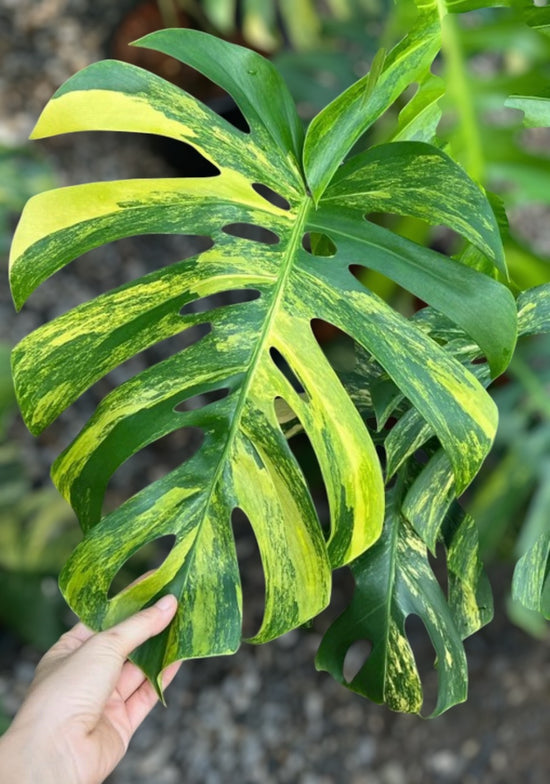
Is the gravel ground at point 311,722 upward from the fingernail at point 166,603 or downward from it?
downward

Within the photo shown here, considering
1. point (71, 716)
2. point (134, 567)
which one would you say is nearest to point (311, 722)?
point (134, 567)

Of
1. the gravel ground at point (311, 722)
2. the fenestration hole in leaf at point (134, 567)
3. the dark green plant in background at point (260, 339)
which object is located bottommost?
the gravel ground at point (311, 722)

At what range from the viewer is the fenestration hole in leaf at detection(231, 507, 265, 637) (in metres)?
1.58

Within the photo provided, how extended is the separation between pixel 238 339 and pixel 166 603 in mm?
215

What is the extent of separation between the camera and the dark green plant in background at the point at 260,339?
0.60 meters

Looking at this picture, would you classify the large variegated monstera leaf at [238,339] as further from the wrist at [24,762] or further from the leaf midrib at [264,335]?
the wrist at [24,762]

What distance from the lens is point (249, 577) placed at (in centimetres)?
162

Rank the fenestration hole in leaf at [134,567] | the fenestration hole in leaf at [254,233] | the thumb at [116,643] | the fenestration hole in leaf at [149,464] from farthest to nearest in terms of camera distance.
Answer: the fenestration hole in leaf at [254,233] → the fenestration hole in leaf at [149,464] → the fenestration hole in leaf at [134,567] → the thumb at [116,643]

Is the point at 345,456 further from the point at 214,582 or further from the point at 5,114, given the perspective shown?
the point at 5,114

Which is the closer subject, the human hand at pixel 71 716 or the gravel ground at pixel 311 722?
the human hand at pixel 71 716

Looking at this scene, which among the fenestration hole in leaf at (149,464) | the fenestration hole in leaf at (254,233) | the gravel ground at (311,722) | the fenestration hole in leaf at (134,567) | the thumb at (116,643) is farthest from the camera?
the fenestration hole in leaf at (254,233)

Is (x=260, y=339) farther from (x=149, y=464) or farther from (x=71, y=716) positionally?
(x=149, y=464)

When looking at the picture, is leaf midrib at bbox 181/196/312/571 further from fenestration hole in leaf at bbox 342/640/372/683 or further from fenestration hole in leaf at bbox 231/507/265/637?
fenestration hole in leaf at bbox 342/640/372/683

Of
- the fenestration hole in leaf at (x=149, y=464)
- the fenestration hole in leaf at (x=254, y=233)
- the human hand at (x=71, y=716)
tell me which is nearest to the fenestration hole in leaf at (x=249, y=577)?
the fenestration hole in leaf at (x=149, y=464)
